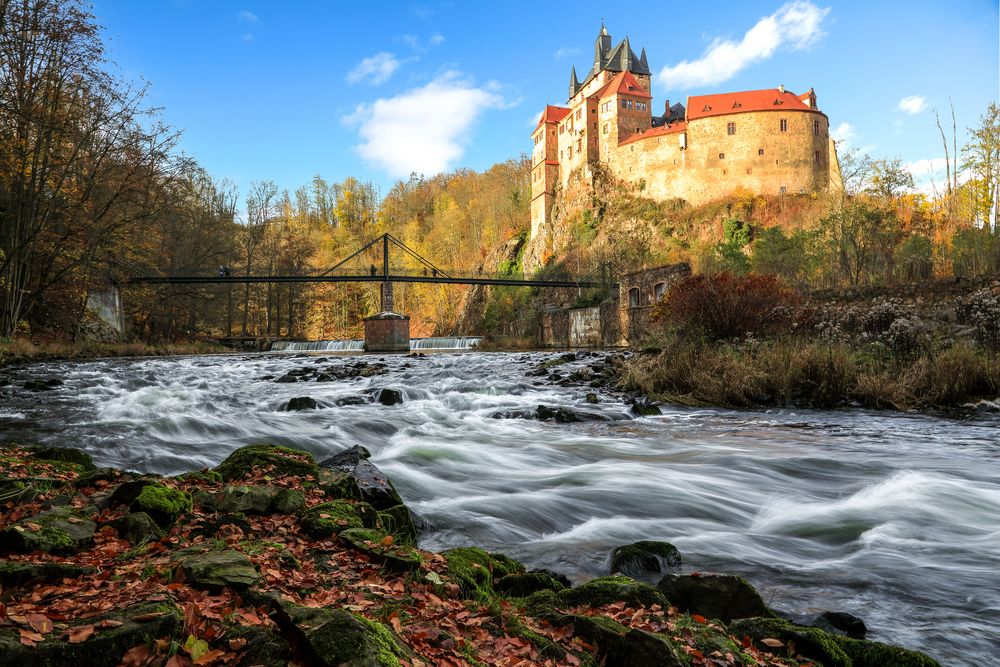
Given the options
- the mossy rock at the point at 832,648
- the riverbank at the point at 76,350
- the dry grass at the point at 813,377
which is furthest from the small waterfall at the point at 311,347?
the mossy rock at the point at 832,648

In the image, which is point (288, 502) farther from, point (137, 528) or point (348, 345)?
point (348, 345)

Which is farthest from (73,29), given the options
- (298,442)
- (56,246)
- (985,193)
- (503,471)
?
(985,193)

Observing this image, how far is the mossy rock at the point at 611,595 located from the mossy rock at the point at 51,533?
2.29 m

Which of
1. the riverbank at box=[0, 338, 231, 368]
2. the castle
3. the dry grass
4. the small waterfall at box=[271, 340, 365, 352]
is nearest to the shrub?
the dry grass

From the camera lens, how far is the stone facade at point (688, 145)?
63.5 meters

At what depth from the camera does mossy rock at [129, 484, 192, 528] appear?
11.0 ft

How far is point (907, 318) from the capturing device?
36.7ft

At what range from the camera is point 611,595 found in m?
2.90

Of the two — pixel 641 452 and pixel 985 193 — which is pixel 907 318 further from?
pixel 985 193

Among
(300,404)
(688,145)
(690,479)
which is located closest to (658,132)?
(688,145)

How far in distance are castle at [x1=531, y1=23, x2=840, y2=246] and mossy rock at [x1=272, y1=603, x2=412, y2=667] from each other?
217 ft

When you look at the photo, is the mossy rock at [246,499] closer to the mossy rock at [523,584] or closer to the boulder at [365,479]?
the boulder at [365,479]

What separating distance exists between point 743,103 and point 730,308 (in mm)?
61621

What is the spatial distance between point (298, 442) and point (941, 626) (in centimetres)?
722
